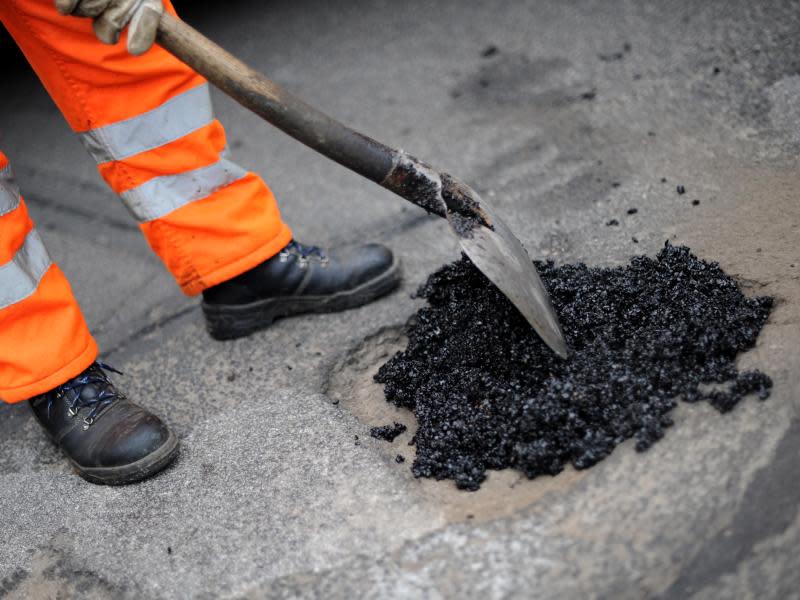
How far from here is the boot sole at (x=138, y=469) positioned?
207 cm

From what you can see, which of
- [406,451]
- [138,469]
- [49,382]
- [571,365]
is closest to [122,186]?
[49,382]

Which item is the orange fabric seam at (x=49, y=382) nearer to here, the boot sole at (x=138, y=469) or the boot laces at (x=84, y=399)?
the boot laces at (x=84, y=399)

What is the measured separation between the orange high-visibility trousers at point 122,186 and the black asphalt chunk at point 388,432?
672 millimetres

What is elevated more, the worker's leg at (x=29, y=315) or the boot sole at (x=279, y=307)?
the worker's leg at (x=29, y=315)

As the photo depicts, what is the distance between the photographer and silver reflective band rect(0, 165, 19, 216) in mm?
2029

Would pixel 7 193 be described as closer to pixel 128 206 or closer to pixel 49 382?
pixel 128 206

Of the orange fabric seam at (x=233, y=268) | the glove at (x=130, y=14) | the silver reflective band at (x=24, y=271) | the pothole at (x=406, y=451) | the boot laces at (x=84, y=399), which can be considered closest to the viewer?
the pothole at (x=406, y=451)

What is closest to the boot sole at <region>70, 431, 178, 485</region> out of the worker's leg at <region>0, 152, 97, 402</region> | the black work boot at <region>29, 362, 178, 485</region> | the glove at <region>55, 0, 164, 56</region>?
the black work boot at <region>29, 362, 178, 485</region>

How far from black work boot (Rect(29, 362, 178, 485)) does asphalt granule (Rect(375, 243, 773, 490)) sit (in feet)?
1.98

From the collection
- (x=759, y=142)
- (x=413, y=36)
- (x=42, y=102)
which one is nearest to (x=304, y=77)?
(x=413, y=36)

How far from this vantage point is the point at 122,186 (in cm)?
226

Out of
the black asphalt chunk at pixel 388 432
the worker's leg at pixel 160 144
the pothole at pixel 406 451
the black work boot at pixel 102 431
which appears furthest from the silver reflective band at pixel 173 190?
the black asphalt chunk at pixel 388 432

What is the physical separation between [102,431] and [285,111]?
0.94m

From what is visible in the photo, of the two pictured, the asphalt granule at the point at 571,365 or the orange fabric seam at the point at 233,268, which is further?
the orange fabric seam at the point at 233,268
